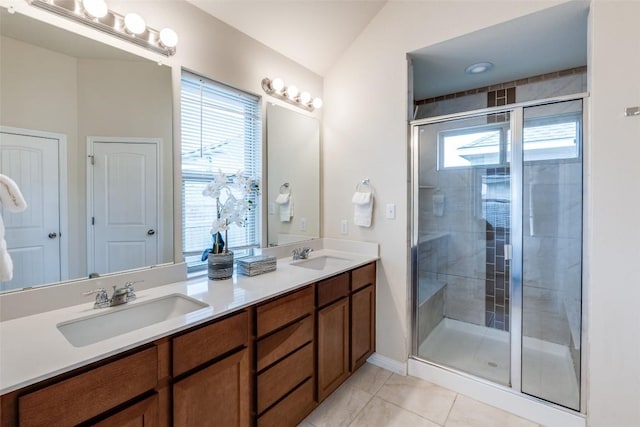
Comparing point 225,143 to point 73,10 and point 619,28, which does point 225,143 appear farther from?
point 619,28

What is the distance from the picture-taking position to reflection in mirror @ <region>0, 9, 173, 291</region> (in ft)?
4.02

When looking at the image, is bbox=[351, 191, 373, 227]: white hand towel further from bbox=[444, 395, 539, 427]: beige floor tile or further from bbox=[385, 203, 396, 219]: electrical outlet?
bbox=[444, 395, 539, 427]: beige floor tile

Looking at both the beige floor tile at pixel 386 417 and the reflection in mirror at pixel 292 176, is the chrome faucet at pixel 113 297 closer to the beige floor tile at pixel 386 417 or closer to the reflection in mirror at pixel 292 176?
the reflection in mirror at pixel 292 176

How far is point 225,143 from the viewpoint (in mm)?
2057

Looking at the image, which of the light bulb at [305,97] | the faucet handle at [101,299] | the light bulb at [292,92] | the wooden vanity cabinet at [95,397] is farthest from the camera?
the light bulb at [305,97]

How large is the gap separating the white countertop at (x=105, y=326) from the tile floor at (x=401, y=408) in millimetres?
881

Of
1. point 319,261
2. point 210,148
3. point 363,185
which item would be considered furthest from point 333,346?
point 210,148

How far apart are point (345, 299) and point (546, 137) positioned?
68.2 inches

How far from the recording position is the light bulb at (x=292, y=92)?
238cm

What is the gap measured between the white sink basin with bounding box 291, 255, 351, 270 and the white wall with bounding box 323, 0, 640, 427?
0.27 meters

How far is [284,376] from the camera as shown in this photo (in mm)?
1581

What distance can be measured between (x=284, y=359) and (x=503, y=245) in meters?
1.96

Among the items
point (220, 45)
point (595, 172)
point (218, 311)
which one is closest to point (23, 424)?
point (218, 311)

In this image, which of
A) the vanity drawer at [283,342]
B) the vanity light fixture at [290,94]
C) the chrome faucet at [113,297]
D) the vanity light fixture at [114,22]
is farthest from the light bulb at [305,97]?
the chrome faucet at [113,297]
